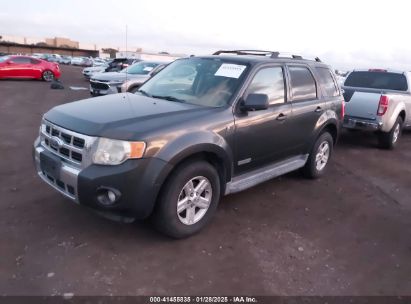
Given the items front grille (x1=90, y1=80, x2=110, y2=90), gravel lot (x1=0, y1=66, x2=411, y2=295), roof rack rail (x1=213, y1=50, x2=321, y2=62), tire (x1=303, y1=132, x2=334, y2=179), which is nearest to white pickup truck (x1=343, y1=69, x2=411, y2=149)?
tire (x1=303, y1=132, x2=334, y2=179)

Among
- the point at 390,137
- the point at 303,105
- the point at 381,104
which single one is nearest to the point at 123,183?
the point at 303,105

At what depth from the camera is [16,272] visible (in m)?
3.22

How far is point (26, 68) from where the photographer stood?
2156 cm

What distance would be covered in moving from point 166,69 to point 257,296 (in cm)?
335

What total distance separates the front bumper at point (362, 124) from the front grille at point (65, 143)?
20.5ft

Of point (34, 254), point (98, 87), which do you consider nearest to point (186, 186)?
point (34, 254)

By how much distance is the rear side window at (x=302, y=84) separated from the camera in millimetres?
5184

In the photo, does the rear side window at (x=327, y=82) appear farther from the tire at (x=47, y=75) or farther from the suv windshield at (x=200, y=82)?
the tire at (x=47, y=75)

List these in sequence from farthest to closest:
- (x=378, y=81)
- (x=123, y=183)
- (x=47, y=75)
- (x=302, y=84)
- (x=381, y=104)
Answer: (x=47, y=75)
(x=378, y=81)
(x=381, y=104)
(x=302, y=84)
(x=123, y=183)

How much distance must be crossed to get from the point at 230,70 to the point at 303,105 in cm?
132

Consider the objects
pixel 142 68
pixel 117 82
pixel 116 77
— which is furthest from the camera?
pixel 142 68

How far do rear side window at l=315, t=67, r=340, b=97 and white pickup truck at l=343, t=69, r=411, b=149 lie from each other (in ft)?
6.86

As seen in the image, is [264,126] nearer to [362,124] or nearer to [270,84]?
Result: [270,84]

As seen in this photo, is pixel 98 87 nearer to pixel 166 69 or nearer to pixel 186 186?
pixel 166 69
